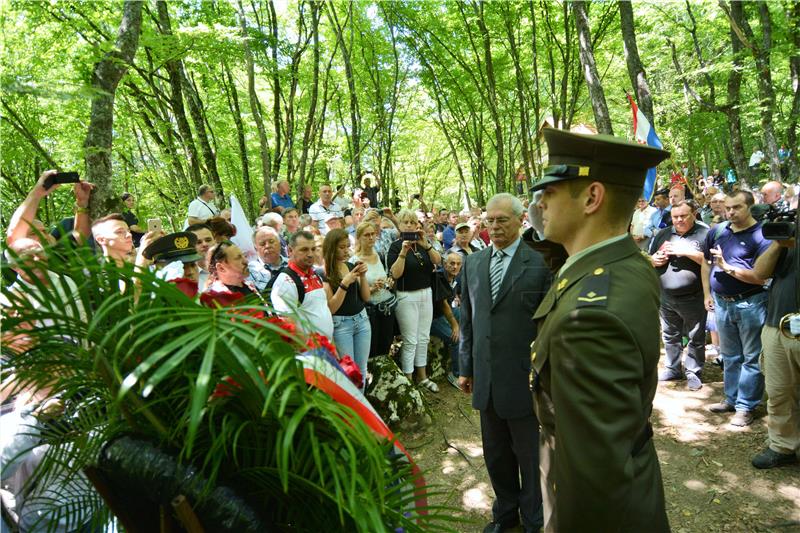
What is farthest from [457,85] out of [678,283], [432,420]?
[432,420]

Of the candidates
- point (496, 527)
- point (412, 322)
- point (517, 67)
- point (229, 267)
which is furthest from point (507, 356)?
point (517, 67)

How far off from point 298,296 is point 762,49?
1522 centimetres

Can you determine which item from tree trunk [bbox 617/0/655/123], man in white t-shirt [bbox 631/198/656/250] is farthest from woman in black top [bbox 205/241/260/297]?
tree trunk [bbox 617/0/655/123]

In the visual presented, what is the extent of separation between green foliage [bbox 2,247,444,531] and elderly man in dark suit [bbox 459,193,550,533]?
234cm

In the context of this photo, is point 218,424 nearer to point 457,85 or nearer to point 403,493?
point 403,493

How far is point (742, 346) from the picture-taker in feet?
16.2

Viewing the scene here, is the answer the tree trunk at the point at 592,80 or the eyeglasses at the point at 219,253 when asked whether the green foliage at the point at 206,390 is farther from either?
the tree trunk at the point at 592,80

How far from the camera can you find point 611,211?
1.71 m

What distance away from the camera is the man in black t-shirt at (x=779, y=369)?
3.90 meters

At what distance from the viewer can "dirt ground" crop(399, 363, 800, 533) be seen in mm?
3529

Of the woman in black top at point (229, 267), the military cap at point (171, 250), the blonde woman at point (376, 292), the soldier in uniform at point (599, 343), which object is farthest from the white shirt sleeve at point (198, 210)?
the soldier in uniform at point (599, 343)

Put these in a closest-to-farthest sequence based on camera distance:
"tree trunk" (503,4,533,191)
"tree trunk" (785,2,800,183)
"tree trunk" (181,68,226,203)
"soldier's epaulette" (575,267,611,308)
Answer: "soldier's epaulette" (575,267,611,308)
"tree trunk" (181,68,226,203)
"tree trunk" (785,2,800,183)
"tree trunk" (503,4,533,191)

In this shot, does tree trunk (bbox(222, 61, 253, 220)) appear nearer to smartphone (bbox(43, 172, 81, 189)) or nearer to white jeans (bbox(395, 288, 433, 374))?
white jeans (bbox(395, 288, 433, 374))

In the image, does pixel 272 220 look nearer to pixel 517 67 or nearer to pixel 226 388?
pixel 226 388
